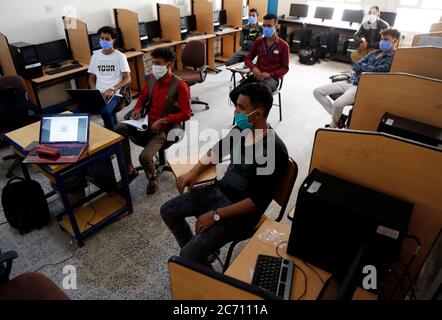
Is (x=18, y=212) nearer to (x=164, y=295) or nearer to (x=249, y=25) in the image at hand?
(x=164, y=295)

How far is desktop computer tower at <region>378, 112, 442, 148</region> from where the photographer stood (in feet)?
6.12

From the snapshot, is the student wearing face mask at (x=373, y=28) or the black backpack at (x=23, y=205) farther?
the student wearing face mask at (x=373, y=28)

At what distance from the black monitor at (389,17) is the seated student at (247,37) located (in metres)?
2.50

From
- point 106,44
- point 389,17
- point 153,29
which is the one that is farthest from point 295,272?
point 389,17

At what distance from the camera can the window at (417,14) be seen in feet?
19.9

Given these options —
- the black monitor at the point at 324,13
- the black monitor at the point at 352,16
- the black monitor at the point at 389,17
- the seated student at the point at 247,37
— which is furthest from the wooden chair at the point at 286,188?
the black monitor at the point at 324,13

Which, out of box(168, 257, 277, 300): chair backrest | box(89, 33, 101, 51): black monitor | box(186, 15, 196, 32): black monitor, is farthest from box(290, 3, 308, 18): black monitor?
box(168, 257, 277, 300): chair backrest

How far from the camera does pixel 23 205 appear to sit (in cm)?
234

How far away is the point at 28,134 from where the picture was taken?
2.30 m

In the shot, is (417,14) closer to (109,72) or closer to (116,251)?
(109,72)

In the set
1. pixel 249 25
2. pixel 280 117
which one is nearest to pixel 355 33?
pixel 249 25

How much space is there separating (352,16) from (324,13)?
0.68 meters

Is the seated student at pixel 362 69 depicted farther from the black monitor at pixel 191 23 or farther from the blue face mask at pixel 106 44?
the black monitor at pixel 191 23
